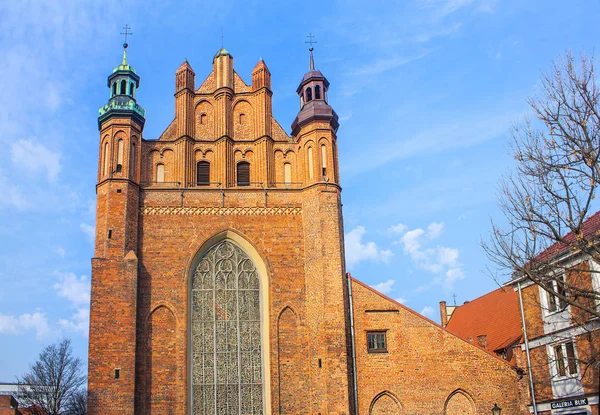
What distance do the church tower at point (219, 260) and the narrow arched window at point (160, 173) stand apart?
A: 49 mm

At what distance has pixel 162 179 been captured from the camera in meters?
25.1

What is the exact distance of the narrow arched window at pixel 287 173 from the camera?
25.7 metres

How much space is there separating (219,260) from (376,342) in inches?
A: 238

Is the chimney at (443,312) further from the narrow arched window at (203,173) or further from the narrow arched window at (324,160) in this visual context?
the narrow arched window at (203,173)

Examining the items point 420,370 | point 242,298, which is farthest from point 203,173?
point 420,370

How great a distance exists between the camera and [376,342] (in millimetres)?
23438

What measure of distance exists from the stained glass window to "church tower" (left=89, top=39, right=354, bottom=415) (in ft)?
0.11

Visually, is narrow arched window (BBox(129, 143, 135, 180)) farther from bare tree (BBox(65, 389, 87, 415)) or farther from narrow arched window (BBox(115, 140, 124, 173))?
bare tree (BBox(65, 389, 87, 415))

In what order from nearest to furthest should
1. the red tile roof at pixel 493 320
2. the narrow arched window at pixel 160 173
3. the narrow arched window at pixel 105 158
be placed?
the narrow arched window at pixel 105 158, the narrow arched window at pixel 160 173, the red tile roof at pixel 493 320

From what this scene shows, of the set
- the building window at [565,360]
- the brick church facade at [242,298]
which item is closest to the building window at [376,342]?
the brick church facade at [242,298]

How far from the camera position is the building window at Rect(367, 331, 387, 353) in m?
23.3

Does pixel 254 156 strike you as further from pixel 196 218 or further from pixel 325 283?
pixel 325 283

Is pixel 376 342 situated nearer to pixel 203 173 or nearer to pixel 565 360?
pixel 565 360

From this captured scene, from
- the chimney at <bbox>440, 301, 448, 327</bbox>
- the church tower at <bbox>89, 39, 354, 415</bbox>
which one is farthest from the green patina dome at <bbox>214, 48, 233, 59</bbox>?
the chimney at <bbox>440, 301, 448, 327</bbox>
